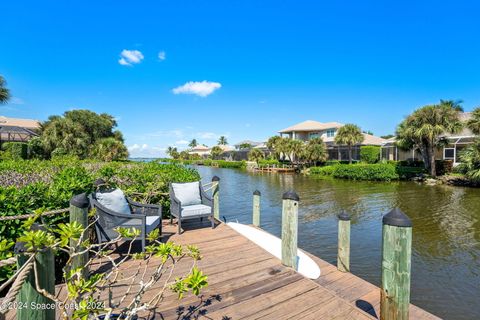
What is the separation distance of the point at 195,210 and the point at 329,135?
41539 millimetres

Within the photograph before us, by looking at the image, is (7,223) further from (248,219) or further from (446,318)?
(248,219)

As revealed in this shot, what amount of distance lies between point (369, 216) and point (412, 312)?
832cm

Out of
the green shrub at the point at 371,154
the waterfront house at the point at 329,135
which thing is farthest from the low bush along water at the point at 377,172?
the waterfront house at the point at 329,135

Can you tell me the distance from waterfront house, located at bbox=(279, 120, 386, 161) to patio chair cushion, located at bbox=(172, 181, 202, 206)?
34187 mm

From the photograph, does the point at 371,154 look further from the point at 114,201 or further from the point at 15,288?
the point at 15,288

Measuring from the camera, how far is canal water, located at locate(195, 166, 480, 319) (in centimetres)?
503

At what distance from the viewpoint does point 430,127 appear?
20.9 m

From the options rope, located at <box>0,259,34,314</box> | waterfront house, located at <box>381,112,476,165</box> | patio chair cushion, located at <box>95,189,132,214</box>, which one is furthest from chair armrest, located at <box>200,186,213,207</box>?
waterfront house, located at <box>381,112,476,165</box>

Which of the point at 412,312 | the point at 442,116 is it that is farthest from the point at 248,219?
the point at 442,116

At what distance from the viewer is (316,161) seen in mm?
33938

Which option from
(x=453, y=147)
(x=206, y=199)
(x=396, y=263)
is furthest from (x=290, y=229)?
(x=453, y=147)

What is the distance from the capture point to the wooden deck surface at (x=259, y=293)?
8.76ft

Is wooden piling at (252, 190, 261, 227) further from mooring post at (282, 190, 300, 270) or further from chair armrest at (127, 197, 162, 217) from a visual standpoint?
mooring post at (282, 190, 300, 270)

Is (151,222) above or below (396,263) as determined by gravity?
below
